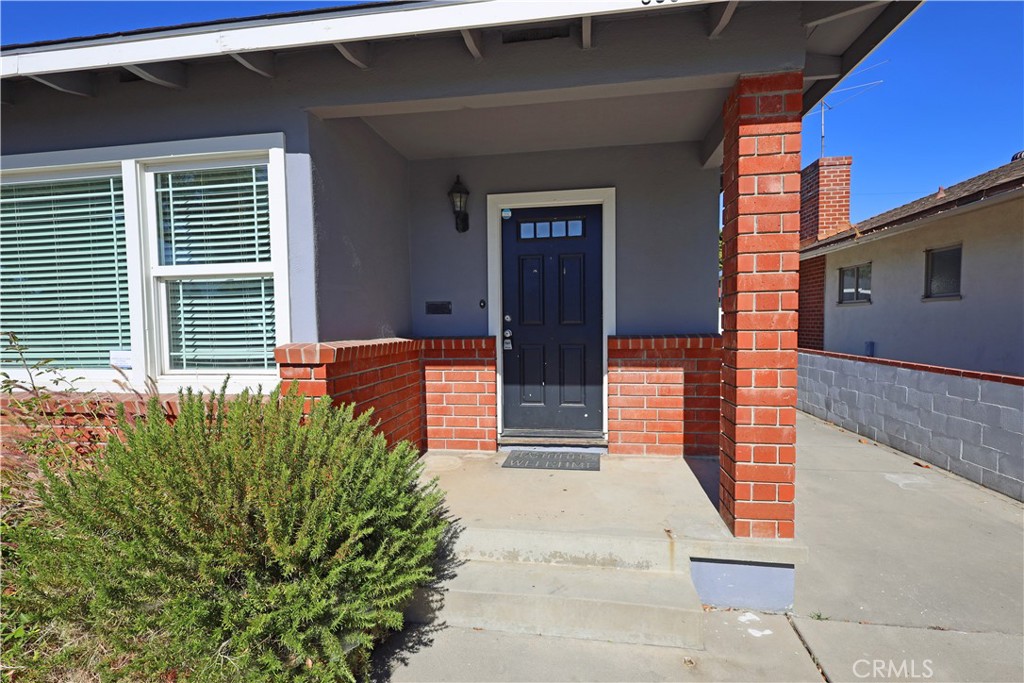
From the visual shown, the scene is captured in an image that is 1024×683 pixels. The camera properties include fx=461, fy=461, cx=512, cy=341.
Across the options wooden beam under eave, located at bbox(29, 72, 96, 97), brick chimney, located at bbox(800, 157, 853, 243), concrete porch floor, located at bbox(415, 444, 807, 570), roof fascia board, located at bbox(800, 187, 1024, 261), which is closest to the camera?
concrete porch floor, located at bbox(415, 444, 807, 570)

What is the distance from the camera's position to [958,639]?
→ 2.21m

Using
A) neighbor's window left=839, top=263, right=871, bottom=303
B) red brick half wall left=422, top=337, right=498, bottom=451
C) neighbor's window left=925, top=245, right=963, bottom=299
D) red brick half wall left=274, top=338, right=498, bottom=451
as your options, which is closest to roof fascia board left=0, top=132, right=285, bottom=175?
red brick half wall left=274, top=338, right=498, bottom=451

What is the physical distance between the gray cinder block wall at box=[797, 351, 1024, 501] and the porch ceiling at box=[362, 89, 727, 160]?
3.33 meters

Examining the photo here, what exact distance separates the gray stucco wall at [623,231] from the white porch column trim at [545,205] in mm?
58

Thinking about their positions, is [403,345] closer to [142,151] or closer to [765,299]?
[142,151]

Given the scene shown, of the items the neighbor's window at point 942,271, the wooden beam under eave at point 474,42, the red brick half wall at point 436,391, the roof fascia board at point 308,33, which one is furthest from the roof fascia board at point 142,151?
the neighbor's window at point 942,271

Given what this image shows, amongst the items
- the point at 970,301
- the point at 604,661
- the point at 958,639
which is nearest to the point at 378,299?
the point at 604,661

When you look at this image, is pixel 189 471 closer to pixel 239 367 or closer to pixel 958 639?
pixel 239 367

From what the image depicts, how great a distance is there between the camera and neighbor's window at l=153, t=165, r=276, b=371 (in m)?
2.82

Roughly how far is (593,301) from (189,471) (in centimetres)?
309

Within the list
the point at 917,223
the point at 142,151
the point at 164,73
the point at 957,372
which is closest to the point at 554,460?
the point at 142,151

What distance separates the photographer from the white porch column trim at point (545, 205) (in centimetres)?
392

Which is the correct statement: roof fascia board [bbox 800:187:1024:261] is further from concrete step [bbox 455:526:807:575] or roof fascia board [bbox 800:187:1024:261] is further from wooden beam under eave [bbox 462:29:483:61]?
wooden beam under eave [bbox 462:29:483:61]

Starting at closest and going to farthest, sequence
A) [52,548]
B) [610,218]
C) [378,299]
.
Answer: [52,548], [378,299], [610,218]
